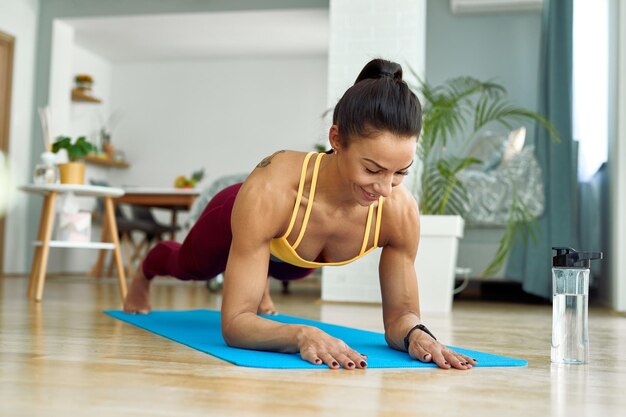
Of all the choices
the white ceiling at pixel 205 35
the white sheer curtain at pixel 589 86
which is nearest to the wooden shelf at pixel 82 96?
the white ceiling at pixel 205 35

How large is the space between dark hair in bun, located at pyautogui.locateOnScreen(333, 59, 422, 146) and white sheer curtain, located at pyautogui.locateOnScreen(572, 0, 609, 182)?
11.3 feet

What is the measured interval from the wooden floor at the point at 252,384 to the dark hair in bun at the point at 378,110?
50 centimetres

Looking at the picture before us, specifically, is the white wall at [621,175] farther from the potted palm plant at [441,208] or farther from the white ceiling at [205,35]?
the white ceiling at [205,35]

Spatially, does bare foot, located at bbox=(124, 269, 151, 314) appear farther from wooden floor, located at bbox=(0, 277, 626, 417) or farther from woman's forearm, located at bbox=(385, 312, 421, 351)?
woman's forearm, located at bbox=(385, 312, 421, 351)

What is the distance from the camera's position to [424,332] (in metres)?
1.84

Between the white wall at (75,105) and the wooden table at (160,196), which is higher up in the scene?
the white wall at (75,105)

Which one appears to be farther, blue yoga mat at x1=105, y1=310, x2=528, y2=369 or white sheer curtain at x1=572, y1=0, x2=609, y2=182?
white sheer curtain at x1=572, y1=0, x2=609, y2=182

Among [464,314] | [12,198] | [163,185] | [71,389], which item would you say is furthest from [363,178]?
[163,185]

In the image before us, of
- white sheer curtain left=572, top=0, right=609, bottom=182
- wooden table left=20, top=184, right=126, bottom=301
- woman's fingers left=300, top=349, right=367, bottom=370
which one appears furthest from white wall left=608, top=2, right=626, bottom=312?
woman's fingers left=300, top=349, right=367, bottom=370

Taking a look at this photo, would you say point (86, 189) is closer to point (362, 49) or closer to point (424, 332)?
point (362, 49)

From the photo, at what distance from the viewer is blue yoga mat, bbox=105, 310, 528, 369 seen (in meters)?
1.69

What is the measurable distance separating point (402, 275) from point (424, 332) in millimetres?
182

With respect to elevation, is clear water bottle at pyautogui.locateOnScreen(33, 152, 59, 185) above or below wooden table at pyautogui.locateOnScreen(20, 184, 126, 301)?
above

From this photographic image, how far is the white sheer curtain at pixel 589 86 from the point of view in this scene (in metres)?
4.83
